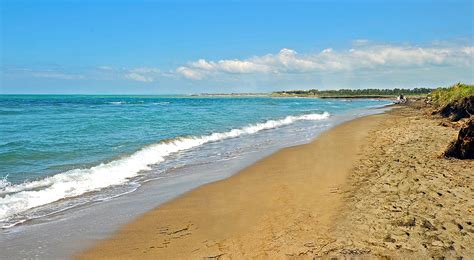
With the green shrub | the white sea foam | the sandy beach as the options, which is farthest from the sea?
the green shrub

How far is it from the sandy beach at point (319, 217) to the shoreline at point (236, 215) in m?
0.02

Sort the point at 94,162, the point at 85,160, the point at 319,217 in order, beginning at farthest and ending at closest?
1. the point at 85,160
2. the point at 94,162
3. the point at 319,217

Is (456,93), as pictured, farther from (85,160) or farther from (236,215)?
(236,215)

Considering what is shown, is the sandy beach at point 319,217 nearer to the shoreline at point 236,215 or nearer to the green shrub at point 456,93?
the shoreline at point 236,215

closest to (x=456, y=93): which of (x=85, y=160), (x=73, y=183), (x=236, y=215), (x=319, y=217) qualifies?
(x=319, y=217)

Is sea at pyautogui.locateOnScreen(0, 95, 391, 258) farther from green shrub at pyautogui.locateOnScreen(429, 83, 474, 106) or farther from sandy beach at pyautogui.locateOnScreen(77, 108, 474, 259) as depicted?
green shrub at pyautogui.locateOnScreen(429, 83, 474, 106)

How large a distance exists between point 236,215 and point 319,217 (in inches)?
62.4

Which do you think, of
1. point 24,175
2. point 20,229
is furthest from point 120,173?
point 20,229

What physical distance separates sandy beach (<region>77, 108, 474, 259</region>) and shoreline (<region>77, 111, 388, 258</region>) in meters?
0.02

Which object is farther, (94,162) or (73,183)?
(94,162)

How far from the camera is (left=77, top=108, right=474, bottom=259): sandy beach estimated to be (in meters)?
5.27

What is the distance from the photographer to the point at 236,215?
7.14 metres

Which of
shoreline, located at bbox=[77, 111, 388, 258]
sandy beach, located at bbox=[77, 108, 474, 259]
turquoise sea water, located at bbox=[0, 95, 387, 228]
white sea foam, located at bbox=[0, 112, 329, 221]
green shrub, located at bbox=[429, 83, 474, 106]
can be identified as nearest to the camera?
sandy beach, located at bbox=[77, 108, 474, 259]

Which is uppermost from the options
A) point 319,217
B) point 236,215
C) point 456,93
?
point 456,93
